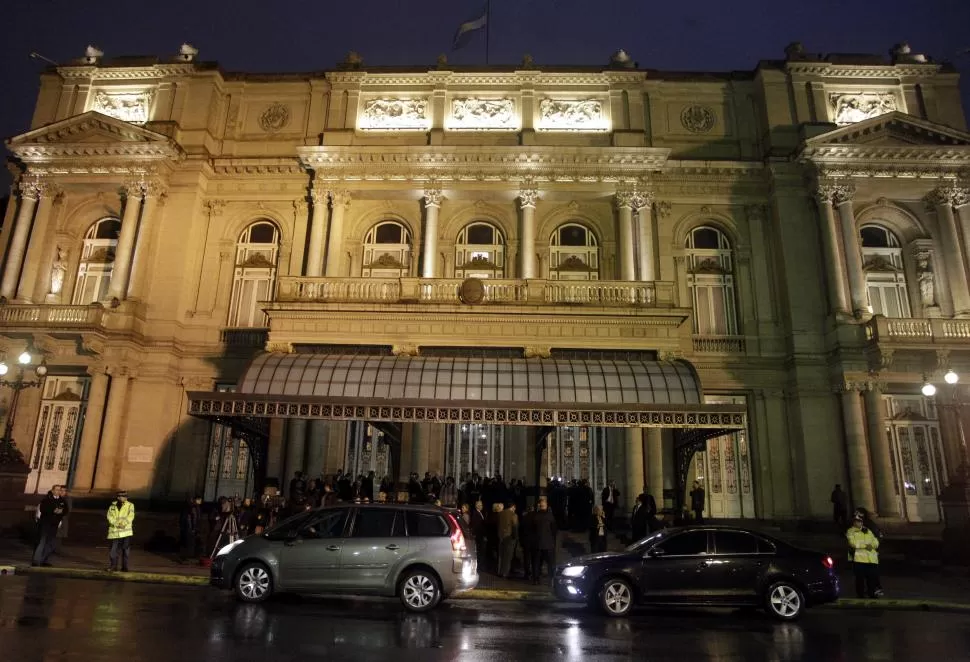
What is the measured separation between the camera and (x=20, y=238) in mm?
26312

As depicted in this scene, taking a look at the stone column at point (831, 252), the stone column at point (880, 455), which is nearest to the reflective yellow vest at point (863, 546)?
the stone column at point (880, 455)

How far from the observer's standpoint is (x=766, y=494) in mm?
23734

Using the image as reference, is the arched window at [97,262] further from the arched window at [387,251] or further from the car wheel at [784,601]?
the car wheel at [784,601]

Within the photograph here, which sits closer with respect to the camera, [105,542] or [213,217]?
[105,542]

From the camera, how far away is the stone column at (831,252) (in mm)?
24292

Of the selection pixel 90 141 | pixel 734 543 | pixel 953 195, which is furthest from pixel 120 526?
pixel 953 195

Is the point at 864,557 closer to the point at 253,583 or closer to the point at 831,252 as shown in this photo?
the point at 253,583

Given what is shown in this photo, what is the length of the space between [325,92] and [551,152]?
36.0 ft

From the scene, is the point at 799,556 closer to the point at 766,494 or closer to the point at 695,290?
the point at 766,494

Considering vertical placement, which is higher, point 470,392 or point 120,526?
point 470,392

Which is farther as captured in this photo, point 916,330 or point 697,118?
point 697,118

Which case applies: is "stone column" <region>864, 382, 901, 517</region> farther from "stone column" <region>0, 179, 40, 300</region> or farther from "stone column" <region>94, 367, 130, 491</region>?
"stone column" <region>0, 179, 40, 300</region>

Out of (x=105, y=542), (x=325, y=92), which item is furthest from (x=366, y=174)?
(x=105, y=542)

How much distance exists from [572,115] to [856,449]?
17515 mm
